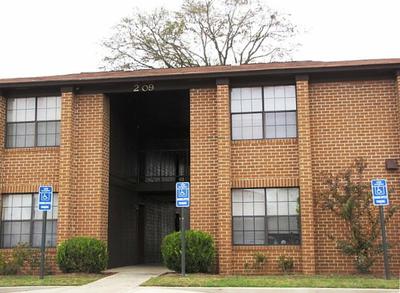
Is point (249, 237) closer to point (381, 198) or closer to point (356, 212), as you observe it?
point (356, 212)

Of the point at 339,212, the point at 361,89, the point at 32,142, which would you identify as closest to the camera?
the point at 339,212

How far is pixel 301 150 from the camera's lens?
16734 mm

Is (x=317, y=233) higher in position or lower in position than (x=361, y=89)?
lower

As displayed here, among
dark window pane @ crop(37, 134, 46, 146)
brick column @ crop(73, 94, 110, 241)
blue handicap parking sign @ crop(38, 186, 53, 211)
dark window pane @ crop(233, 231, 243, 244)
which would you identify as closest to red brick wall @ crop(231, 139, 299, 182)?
dark window pane @ crop(233, 231, 243, 244)

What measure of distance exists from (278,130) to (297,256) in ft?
12.8

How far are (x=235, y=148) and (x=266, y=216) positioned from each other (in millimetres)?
2309

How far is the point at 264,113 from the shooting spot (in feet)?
57.2

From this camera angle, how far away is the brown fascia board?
16.8 meters

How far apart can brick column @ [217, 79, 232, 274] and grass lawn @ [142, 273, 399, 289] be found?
1.12 metres

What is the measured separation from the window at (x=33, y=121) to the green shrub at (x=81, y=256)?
11.8 feet

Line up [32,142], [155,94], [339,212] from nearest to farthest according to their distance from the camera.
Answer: [339,212]
[32,142]
[155,94]

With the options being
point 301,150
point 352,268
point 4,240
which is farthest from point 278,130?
point 4,240

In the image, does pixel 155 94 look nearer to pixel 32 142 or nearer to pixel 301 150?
pixel 32 142

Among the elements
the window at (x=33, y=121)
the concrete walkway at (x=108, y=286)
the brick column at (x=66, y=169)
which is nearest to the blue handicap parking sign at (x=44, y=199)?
the brick column at (x=66, y=169)
